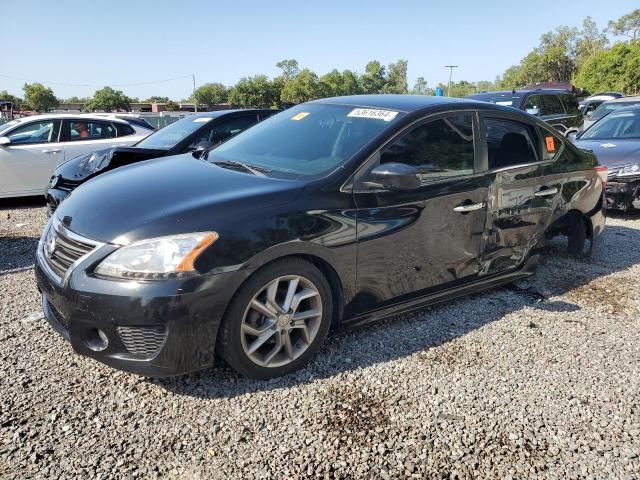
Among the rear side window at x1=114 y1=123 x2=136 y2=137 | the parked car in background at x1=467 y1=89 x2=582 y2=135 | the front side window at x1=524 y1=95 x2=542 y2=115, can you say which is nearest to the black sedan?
the rear side window at x1=114 y1=123 x2=136 y2=137

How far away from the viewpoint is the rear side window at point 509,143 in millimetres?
3825

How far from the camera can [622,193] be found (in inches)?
269

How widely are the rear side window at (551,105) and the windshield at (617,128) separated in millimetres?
2990

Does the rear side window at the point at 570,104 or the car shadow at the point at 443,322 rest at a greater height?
the rear side window at the point at 570,104

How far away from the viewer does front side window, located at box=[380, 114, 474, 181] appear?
3315 mm

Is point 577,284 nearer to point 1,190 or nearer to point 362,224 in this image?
point 362,224

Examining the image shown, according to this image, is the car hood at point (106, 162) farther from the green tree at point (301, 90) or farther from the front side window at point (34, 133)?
the green tree at point (301, 90)

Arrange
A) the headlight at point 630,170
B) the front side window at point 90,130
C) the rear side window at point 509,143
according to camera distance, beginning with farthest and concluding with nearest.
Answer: the front side window at point 90,130 → the headlight at point 630,170 → the rear side window at point 509,143

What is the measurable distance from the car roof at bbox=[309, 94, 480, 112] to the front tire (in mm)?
1414

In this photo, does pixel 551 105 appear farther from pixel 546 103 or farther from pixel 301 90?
pixel 301 90

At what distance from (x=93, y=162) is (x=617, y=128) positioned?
778 centimetres

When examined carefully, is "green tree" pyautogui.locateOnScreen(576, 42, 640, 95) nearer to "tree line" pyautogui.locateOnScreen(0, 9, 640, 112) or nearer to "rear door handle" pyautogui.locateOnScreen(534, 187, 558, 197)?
"tree line" pyautogui.locateOnScreen(0, 9, 640, 112)

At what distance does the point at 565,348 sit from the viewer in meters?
3.38

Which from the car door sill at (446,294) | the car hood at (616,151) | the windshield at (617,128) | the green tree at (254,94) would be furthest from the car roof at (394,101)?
the green tree at (254,94)
